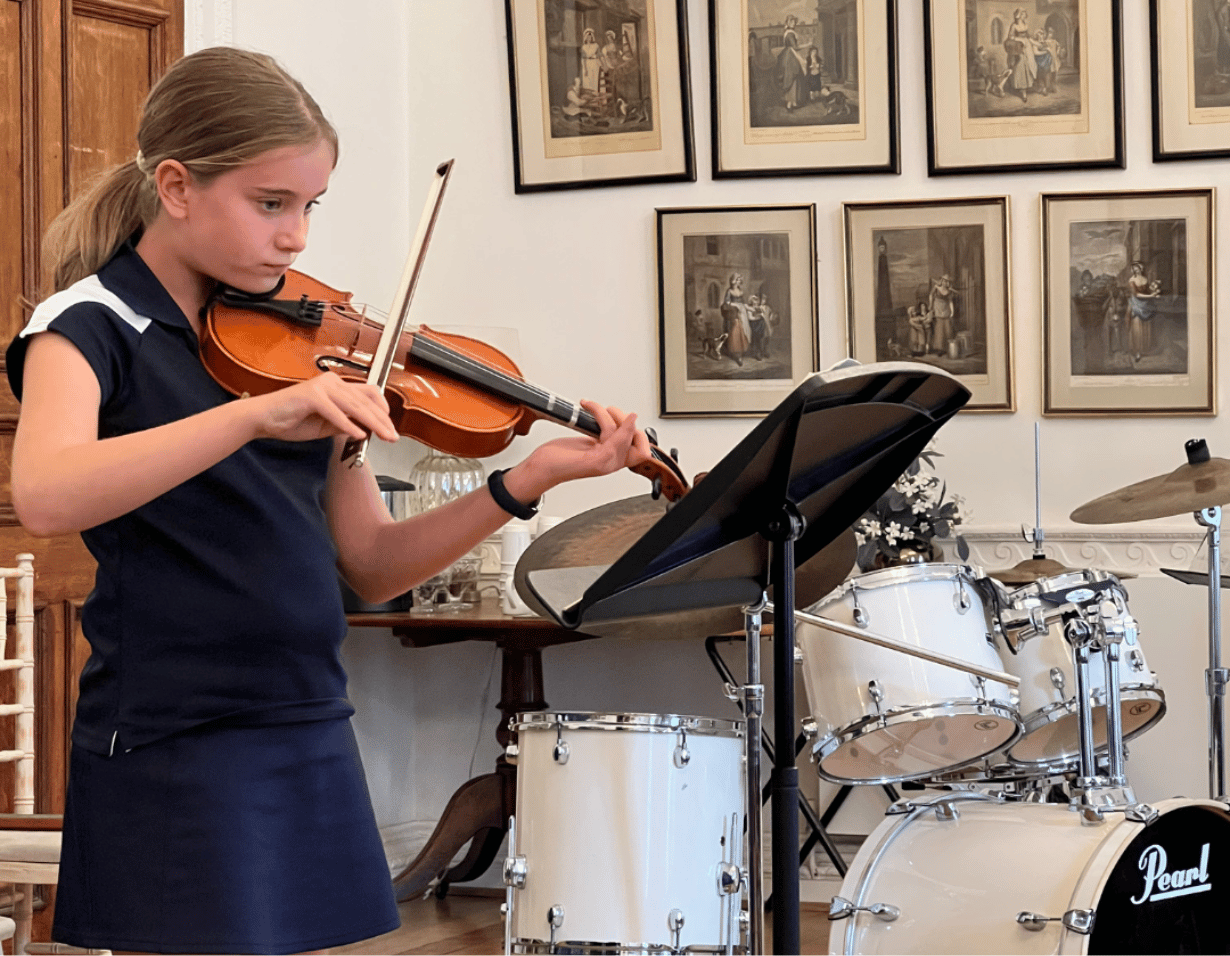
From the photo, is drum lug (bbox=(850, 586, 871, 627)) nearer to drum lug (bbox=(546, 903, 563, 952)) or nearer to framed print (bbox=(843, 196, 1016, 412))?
drum lug (bbox=(546, 903, 563, 952))

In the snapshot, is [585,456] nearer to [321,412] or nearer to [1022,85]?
[321,412]

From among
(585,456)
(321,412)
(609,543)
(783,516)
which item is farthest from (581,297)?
(321,412)

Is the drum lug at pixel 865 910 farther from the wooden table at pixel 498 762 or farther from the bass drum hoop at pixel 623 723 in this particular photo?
the wooden table at pixel 498 762

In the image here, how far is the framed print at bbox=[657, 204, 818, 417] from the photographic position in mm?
3947

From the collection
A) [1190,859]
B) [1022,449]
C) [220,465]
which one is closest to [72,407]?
[220,465]

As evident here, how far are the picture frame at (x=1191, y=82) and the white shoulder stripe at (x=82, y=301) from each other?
320 cm

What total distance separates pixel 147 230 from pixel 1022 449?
115 inches

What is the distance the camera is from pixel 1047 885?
6.64 ft

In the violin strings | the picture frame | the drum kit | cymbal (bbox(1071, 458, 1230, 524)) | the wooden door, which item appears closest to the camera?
the violin strings

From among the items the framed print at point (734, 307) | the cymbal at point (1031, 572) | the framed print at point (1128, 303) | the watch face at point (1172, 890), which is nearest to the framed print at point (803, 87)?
the framed print at point (734, 307)

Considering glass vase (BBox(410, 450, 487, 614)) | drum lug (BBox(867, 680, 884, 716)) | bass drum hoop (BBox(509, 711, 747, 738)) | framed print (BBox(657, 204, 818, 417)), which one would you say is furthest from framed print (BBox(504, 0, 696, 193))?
Answer: bass drum hoop (BBox(509, 711, 747, 738))

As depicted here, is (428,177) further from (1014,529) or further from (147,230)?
(147,230)

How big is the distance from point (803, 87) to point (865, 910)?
2.49 meters

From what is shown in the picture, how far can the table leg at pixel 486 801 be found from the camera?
3.66m
